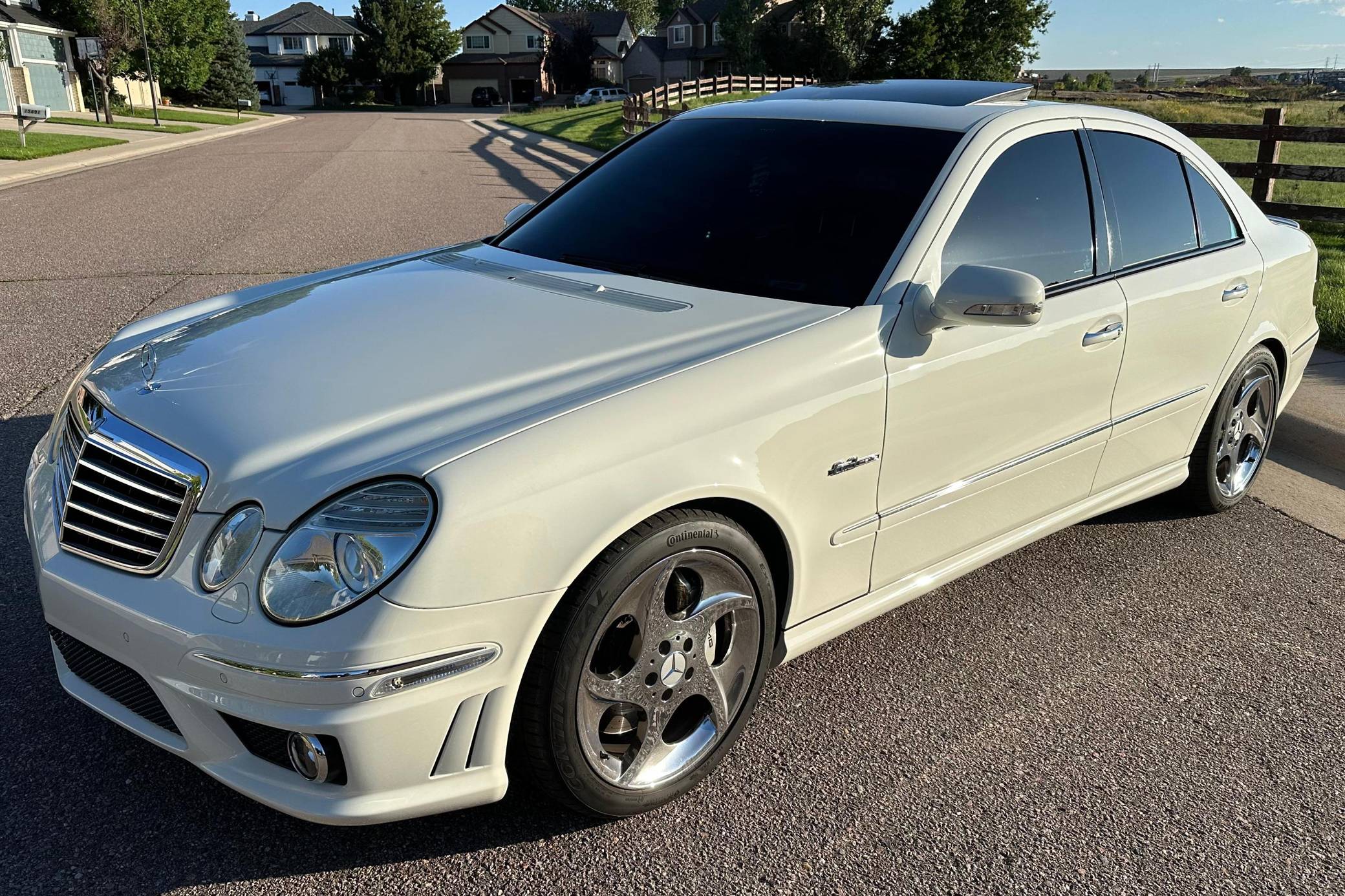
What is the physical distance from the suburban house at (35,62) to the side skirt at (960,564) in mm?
45018

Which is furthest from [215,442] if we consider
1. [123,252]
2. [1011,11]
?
[1011,11]

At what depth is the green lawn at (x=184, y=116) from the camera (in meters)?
46.1

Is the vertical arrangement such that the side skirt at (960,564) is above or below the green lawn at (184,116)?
above

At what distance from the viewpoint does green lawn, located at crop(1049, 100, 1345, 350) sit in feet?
25.7

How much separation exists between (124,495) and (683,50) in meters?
91.3

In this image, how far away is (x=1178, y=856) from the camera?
259 centimetres

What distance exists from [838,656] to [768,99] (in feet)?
6.85

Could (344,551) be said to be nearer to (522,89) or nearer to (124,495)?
(124,495)

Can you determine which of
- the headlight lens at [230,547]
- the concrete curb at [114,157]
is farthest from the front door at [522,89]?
the headlight lens at [230,547]

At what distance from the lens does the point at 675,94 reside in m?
33.7

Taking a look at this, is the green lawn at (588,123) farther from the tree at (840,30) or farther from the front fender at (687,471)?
the front fender at (687,471)

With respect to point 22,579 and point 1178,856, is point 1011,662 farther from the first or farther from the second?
point 22,579

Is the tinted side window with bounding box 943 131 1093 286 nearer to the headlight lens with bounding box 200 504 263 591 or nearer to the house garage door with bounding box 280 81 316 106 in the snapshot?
the headlight lens with bounding box 200 504 263 591

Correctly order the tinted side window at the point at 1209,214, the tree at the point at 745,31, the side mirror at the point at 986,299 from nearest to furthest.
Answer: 1. the side mirror at the point at 986,299
2. the tinted side window at the point at 1209,214
3. the tree at the point at 745,31
